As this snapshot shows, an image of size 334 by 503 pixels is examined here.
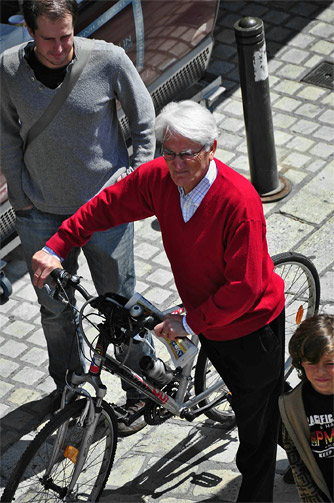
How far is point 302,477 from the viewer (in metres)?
3.79

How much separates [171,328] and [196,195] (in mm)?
553

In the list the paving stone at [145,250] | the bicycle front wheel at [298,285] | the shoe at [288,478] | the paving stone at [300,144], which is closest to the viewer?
the shoe at [288,478]

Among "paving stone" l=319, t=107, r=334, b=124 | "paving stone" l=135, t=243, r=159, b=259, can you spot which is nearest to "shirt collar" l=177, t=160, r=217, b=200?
"paving stone" l=135, t=243, r=159, b=259

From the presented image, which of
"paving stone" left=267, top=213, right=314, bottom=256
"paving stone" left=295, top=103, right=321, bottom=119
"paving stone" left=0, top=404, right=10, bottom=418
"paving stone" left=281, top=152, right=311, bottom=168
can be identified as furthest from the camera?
"paving stone" left=295, top=103, right=321, bottom=119

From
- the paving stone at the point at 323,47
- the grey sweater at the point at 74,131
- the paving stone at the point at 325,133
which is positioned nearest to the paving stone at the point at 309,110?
the paving stone at the point at 325,133

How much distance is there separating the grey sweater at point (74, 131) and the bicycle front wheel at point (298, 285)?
88 cm

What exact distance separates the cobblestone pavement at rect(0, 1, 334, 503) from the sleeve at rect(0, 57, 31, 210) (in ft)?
4.15

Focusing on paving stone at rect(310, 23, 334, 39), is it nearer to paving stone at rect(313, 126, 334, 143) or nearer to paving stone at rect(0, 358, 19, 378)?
paving stone at rect(313, 126, 334, 143)

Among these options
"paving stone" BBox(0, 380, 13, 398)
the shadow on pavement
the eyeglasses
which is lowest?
"paving stone" BBox(0, 380, 13, 398)

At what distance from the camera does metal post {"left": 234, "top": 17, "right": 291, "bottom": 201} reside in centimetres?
620

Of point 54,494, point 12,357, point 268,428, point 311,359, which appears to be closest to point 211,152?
point 311,359

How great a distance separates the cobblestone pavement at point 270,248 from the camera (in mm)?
4777

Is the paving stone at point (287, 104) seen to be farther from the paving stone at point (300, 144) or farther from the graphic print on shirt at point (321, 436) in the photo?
the graphic print on shirt at point (321, 436)

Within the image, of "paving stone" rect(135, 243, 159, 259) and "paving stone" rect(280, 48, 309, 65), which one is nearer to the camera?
"paving stone" rect(135, 243, 159, 259)
